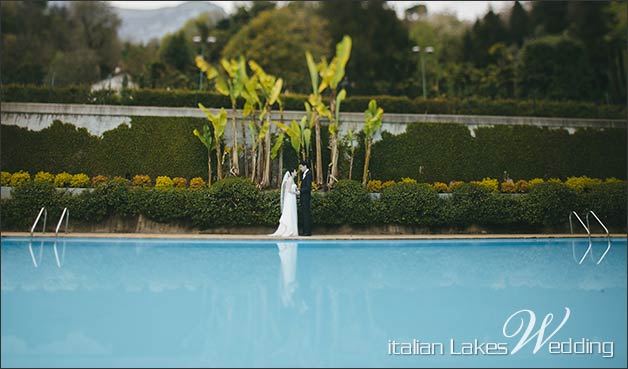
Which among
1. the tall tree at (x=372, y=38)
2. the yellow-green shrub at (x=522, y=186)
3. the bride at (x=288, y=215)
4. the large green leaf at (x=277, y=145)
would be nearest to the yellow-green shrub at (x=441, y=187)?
the yellow-green shrub at (x=522, y=186)

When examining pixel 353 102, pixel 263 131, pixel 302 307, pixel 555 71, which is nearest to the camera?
pixel 302 307

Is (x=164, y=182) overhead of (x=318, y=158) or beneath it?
beneath

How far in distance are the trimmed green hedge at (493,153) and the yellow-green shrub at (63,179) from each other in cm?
748

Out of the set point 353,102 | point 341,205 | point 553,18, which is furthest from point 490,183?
point 553,18

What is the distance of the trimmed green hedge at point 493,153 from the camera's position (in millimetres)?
13188

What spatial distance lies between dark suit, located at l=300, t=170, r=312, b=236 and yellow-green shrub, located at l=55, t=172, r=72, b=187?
601 centimetres

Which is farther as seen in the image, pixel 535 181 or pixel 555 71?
pixel 555 71

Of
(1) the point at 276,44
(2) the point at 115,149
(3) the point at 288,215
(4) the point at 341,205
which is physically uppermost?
(1) the point at 276,44

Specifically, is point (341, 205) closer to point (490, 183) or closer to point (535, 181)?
point (490, 183)

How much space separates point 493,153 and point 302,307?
33.7 feet

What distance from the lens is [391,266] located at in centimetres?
741

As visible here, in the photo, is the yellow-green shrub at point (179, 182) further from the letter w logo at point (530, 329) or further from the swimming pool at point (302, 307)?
the letter w logo at point (530, 329)

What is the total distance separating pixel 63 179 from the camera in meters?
11.3

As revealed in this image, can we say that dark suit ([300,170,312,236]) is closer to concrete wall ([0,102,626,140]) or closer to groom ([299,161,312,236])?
groom ([299,161,312,236])
